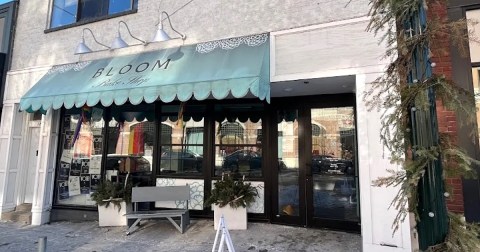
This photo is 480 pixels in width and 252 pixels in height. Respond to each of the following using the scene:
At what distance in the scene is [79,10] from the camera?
7711 mm

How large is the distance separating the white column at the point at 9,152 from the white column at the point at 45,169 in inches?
29.8

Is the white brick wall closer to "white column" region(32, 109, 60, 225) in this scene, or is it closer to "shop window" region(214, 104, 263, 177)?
"white column" region(32, 109, 60, 225)

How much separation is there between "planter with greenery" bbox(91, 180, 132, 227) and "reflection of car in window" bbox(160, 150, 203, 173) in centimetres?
99

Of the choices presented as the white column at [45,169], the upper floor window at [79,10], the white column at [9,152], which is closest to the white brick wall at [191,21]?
the upper floor window at [79,10]

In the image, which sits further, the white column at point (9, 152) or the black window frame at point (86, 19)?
the white column at point (9, 152)

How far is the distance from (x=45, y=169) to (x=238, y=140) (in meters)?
4.72

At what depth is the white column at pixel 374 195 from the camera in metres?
4.29

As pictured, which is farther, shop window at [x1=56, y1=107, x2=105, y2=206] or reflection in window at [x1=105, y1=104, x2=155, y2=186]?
shop window at [x1=56, y1=107, x2=105, y2=206]

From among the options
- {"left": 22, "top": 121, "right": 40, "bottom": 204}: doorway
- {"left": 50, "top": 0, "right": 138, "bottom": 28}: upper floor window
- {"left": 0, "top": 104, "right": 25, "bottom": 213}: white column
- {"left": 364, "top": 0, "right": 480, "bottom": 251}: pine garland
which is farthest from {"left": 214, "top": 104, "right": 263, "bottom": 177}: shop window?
{"left": 0, "top": 104, "right": 25, "bottom": 213}: white column

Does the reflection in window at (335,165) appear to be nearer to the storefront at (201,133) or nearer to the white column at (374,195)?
the storefront at (201,133)

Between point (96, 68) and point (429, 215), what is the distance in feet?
21.2

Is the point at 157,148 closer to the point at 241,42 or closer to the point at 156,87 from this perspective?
the point at 156,87

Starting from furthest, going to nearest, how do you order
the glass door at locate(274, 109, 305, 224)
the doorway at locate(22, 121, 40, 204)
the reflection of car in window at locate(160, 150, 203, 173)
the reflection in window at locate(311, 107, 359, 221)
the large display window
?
the doorway at locate(22, 121, 40, 204) → the reflection of car in window at locate(160, 150, 203, 173) → the large display window → the glass door at locate(274, 109, 305, 224) → the reflection in window at locate(311, 107, 359, 221)

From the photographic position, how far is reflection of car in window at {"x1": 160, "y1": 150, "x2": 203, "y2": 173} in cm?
678
